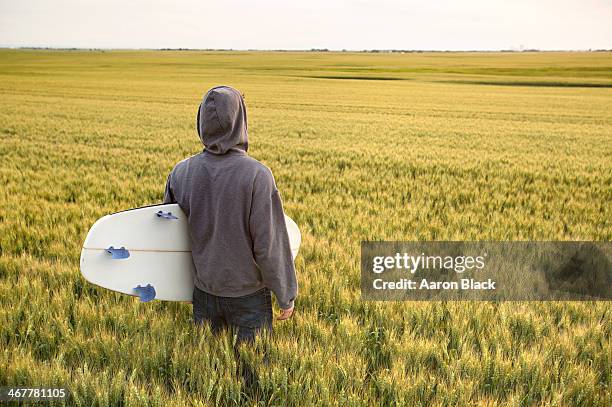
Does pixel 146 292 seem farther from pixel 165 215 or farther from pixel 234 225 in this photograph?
pixel 234 225

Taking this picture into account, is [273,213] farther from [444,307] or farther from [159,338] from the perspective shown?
[444,307]

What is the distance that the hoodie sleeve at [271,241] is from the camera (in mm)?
2609

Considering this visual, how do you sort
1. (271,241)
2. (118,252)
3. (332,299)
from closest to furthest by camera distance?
(271,241) < (118,252) < (332,299)

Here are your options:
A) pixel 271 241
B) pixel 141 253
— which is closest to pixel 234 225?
pixel 271 241

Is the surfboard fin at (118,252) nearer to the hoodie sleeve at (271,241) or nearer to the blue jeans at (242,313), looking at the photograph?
the blue jeans at (242,313)

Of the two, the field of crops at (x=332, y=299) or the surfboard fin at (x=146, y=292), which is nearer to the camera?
the field of crops at (x=332, y=299)

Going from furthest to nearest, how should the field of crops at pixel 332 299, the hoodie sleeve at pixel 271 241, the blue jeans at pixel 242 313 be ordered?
the blue jeans at pixel 242 313
the hoodie sleeve at pixel 271 241
the field of crops at pixel 332 299

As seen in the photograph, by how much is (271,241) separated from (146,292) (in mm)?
877

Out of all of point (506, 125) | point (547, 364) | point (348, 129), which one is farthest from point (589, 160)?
point (547, 364)

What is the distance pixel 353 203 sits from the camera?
666cm

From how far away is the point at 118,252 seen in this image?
9.59ft

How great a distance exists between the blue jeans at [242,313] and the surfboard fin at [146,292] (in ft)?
1.06

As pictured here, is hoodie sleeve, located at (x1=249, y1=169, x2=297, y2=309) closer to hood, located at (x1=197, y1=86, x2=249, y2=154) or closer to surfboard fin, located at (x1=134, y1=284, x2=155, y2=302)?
hood, located at (x1=197, y1=86, x2=249, y2=154)

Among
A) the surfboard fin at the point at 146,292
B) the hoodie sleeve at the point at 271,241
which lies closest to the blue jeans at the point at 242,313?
the hoodie sleeve at the point at 271,241
